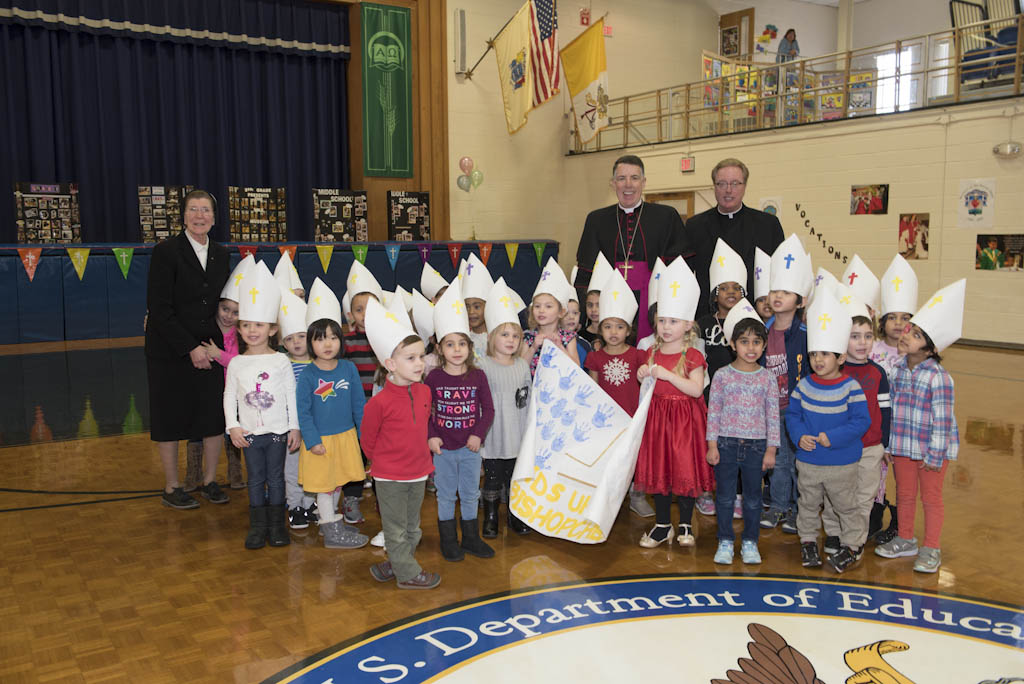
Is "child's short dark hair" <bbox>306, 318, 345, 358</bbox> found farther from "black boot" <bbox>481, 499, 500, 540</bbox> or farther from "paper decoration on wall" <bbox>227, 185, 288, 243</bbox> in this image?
"paper decoration on wall" <bbox>227, 185, 288, 243</bbox>

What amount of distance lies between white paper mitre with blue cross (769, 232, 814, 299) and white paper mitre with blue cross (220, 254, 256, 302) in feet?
7.93

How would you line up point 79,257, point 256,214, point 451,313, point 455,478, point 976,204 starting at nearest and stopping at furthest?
point 451,313 → point 455,478 → point 79,257 → point 976,204 → point 256,214

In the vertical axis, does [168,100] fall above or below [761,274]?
above

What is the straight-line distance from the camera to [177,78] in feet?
39.7

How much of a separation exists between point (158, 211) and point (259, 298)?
342 inches

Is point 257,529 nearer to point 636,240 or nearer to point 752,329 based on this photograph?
point 752,329

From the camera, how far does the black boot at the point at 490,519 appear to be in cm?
369

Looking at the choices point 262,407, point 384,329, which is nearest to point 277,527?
point 262,407

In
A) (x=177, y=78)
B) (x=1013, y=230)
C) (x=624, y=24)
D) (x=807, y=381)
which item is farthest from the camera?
(x=624, y=24)

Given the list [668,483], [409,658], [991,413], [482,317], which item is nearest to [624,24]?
[991,413]

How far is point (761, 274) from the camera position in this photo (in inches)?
156

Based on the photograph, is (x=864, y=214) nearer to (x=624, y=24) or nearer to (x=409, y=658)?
(x=624, y=24)

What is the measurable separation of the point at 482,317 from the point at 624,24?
12.8m

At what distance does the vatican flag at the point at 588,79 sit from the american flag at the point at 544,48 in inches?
30.5
